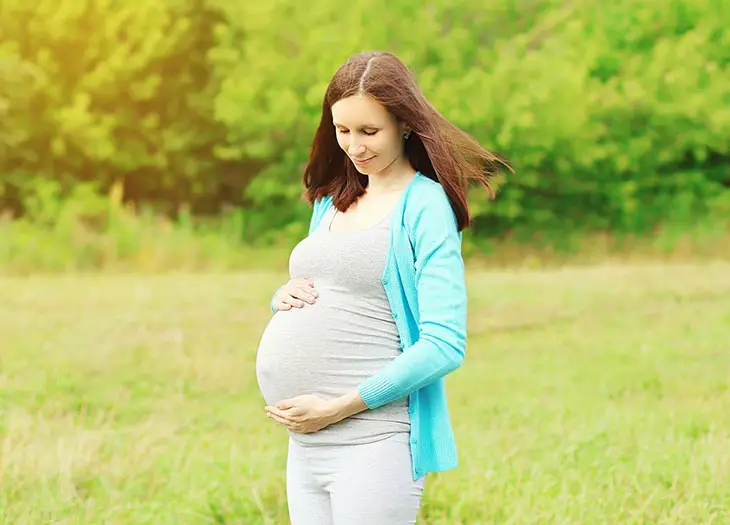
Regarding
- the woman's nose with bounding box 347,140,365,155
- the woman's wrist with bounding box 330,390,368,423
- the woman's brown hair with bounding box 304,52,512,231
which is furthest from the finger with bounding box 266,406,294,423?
the woman's nose with bounding box 347,140,365,155

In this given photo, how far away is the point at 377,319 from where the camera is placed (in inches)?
100

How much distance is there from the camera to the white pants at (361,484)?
2.47 meters

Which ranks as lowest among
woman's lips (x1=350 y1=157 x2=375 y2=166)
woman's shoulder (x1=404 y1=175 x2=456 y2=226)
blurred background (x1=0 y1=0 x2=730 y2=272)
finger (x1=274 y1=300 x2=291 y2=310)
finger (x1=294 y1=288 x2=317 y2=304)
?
finger (x1=274 y1=300 x2=291 y2=310)

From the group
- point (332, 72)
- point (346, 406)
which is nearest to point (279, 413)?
point (346, 406)

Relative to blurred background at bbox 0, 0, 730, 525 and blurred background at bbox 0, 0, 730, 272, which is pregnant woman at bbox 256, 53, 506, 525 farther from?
blurred background at bbox 0, 0, 730, 272

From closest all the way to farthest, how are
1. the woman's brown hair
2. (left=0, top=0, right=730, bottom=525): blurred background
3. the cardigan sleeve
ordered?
the cardigan sleeve < the woman's brown hair < (left=0, top=0, right=730, bottom=525): blurred background

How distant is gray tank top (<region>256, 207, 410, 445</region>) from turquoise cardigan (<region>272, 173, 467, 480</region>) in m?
0.04

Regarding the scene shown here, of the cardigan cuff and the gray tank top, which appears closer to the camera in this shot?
the cardigan cuff

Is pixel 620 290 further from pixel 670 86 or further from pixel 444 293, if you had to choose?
pixel 670 86

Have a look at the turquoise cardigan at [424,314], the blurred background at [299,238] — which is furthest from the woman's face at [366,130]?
the blurred background at [299,238]

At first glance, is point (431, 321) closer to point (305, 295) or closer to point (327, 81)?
point (305, 295)

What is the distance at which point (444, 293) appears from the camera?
2395 mm

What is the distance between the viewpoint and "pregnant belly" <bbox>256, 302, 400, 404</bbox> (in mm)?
2547

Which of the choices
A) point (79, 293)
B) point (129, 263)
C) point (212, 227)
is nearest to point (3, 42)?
point (212, 227)
